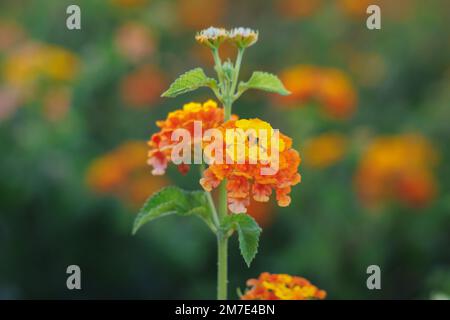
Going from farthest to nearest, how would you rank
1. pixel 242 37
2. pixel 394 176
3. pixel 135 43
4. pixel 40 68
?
pixel 135 43 → pixel 40 68 → pixel 394 176 → pixel 242 37

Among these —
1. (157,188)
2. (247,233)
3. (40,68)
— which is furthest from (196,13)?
(247,233)

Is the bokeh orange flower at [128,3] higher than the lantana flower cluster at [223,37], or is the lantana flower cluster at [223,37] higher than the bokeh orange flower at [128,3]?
the bokeh orange flower at [128,3]

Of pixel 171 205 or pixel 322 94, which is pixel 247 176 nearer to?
pixel 171 205

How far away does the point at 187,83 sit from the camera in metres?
1.28

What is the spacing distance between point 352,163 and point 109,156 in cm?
75

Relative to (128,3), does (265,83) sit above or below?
below

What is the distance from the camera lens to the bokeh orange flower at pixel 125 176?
2615 millimetres

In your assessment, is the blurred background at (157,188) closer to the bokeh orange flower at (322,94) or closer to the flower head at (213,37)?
the bokeh orange flower at (322,94)

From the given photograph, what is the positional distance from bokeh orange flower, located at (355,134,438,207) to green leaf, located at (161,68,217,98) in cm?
129

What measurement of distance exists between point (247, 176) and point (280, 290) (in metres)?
0.23

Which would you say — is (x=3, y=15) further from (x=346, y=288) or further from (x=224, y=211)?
(x=224, y=211)

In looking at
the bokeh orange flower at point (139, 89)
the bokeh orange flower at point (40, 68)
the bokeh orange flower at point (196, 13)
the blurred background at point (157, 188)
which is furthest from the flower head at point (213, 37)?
the bokeh orange flower at point (196, 13)

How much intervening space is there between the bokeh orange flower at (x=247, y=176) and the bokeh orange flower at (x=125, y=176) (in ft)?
4.59

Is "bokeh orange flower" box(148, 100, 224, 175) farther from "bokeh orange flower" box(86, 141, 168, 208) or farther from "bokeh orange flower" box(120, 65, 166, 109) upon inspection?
"bokeh orange flower" box(120, 65, 166, 109)
